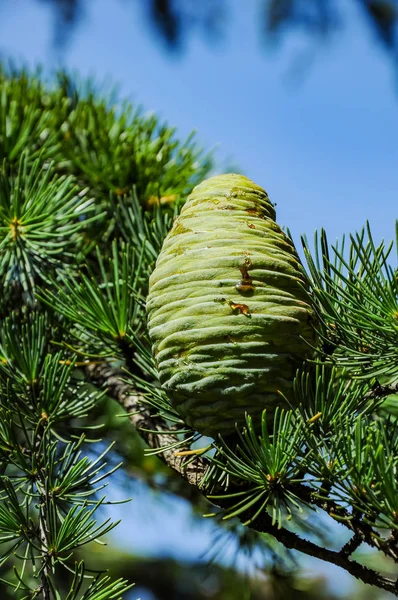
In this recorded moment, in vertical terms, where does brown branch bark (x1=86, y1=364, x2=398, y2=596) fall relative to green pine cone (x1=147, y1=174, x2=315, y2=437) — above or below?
below

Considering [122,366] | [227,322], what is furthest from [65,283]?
[227,322]

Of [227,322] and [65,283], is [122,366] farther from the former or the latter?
[227,322]

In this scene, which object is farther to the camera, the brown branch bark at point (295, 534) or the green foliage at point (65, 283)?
the green foliage at point (65, 283)

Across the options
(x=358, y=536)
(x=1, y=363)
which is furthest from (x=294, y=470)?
(x=1, y=363)

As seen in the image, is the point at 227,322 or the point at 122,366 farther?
the point at 122,366

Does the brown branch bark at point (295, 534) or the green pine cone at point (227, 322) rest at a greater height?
the green pine cone at point (227, 322)

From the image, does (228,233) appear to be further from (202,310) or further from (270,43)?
(270,43)

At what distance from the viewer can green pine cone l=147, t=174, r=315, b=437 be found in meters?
0.54

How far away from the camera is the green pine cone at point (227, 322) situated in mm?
539

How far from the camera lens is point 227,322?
1.78 ft

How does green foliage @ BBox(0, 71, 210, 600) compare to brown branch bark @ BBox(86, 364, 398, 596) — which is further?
green foliage @ BBox(0, 71, 210, 600)

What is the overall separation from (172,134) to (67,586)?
1.05 metres

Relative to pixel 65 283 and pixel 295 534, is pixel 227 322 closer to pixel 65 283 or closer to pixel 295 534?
pixel 295 534

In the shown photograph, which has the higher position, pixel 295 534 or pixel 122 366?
pixel 122 366
